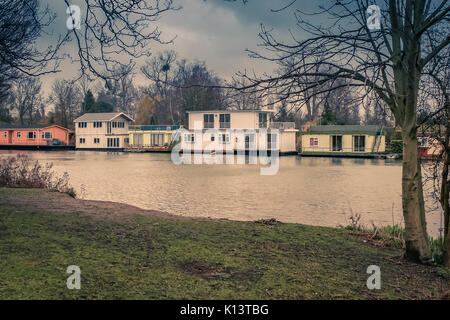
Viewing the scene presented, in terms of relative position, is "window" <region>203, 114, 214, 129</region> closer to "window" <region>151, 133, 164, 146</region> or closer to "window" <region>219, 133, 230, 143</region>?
"window" <region>219, 133, 230, 143</region>

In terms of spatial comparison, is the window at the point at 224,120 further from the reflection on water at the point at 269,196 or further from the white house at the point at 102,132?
the reflection on water at the point at 269,196

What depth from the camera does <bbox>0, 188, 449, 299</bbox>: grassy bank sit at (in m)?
5.13

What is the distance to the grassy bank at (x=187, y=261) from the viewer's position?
5133 mm

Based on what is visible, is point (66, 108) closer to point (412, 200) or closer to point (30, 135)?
point (30, 135)

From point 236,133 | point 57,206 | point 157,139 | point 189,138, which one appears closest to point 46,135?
point 157,139

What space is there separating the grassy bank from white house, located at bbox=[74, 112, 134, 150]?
66725 millimetres

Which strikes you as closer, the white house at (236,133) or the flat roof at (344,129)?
the flat roof at (344,129)

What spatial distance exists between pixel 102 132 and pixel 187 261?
7112 centimetres

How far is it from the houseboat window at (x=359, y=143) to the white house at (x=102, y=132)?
37.9 m

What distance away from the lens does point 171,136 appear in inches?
2660

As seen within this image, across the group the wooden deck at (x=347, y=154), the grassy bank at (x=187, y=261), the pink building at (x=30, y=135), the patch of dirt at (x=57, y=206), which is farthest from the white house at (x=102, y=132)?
the grassy bank at (x=187, y=261)

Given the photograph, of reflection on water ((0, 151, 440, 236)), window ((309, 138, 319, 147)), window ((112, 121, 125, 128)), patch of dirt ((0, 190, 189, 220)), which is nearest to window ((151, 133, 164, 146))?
window ((112, 121, 125, 128))

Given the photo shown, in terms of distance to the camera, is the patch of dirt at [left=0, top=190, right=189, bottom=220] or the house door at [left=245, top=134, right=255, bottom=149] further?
the house door at [left=245, top=134, right=255, bottom=149]

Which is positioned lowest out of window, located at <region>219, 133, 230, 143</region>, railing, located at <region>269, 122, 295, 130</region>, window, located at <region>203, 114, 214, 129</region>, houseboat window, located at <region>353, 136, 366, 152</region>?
houseboat window, located at <region>353, 136, 366, 152</region>
